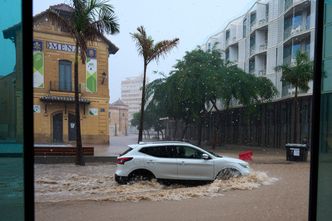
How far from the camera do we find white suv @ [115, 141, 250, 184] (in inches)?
397

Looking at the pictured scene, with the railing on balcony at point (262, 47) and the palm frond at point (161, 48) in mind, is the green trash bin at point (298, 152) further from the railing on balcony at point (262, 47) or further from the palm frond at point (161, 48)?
the railing on balcony at point (262, 47)

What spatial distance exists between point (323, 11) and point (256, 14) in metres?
42.6

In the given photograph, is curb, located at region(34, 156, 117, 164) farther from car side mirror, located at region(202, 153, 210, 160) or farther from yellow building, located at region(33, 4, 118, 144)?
yellow building, located at region(33, 4, 118, 144)

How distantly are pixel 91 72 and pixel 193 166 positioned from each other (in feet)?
86.7

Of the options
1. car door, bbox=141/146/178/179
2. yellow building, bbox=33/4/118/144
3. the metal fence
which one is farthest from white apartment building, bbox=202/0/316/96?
car door, bbox=141/146/178/179

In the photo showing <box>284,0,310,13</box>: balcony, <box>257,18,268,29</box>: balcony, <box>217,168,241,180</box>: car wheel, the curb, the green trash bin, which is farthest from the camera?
<box>257,18,268,29</box>: balcony

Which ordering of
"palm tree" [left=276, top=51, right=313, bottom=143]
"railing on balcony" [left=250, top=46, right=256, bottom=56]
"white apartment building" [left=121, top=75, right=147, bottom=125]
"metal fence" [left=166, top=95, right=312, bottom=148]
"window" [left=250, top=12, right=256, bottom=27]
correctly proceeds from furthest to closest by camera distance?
"white apartment building" [left=121, top=75, right=147, bottom=125] < "window" [left=250, top=12, right=256, bottom=27] < "railing on balcony" [left=250, top=46, right=256, bottom=56] < "metal fence" [left=166, top=95, right=312, bottom=148] < "palm tree" [left=276, top=51, right=313, bottom=143]

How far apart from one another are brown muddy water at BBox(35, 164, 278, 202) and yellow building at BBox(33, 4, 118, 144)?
21172 millimetres

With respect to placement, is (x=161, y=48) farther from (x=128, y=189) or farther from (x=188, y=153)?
(x=128, y=189)

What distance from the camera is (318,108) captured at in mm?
2979

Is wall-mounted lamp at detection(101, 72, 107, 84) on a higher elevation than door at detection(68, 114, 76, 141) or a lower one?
higher

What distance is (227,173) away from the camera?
10500mm

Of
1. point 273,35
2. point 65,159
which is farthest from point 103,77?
point 273,35

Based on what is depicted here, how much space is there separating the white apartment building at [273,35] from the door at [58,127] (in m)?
19.2
